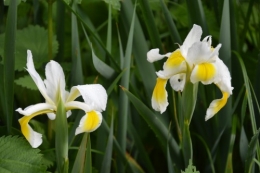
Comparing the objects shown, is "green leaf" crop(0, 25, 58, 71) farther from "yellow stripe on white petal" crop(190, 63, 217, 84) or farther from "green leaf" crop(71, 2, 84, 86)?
"yellow stripe on white petal" crop(190, 63, 217, 84)

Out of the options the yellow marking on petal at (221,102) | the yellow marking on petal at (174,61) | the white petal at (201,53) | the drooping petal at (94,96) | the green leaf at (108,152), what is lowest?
the green leaf at (108,152)

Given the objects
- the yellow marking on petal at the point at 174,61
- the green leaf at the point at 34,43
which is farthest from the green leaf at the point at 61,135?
the green leaf at the point at 34,43

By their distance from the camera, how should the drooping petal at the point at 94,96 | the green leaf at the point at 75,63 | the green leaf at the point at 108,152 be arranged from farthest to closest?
the green leaf at the point at 75,63, the green leaf at the point at 108,152, the drooping petal at the point at 94,96

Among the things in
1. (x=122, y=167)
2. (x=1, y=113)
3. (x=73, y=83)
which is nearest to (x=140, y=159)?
(x=122, y=167)

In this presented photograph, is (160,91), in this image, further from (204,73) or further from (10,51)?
(10,51)

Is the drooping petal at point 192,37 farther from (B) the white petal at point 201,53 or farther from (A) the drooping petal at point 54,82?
(A) the drooping petal at point 54,82

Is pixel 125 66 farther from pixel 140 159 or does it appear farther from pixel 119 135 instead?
pixel 140 159
